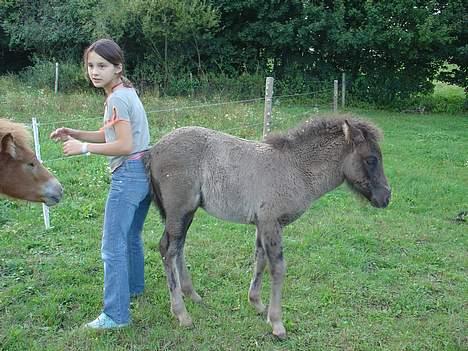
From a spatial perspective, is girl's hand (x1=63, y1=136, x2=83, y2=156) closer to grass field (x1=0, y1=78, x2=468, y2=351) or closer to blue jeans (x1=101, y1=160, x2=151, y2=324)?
blue jeans (x1=101, y1=160, x2=151, y2=324)

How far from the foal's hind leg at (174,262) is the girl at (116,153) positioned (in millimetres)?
311

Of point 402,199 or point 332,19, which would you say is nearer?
point 402,199

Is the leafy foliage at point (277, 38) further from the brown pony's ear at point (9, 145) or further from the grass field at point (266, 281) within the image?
the brown pony's ear at point (9, 145)

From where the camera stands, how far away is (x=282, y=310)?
4.14 metres

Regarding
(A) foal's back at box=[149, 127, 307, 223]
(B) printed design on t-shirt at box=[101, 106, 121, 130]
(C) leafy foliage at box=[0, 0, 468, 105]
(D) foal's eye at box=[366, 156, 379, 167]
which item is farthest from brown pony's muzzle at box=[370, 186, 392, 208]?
(C) leafy foliage at box=[0, 0, 468, 105]

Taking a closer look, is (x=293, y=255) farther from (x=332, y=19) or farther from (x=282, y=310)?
(x=332, y=19)

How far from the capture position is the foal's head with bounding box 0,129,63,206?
3.64 m

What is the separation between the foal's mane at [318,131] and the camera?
390 cm

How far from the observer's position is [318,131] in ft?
13.2

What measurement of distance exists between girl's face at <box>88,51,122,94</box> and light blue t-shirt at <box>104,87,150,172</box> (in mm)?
100

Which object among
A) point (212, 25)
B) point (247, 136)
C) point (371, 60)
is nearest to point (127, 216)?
point (247, 136)

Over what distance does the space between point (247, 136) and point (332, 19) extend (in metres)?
10.3

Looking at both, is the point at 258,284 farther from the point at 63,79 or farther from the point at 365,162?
the point at 63,79

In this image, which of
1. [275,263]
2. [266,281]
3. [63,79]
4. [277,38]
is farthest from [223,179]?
[277,38]
